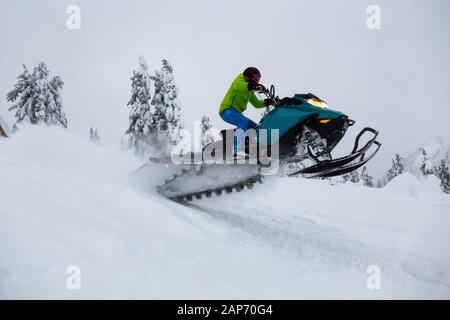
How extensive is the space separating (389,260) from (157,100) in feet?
60.5

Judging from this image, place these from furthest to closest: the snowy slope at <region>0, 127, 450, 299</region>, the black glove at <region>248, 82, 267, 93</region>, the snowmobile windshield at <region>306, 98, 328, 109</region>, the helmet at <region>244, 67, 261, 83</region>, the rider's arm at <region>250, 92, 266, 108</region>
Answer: the rider's arm at <region>250, 92, 266, 108</region>, the helmet at <region>244, 67, 261, 83</region>, the black glove at <region>248, 82, 267, 93</region>, the snowmobile windshield at <region>306, 98, 328, 109</region>, the snowy slope at <region>0, 127, 450, 299</region>

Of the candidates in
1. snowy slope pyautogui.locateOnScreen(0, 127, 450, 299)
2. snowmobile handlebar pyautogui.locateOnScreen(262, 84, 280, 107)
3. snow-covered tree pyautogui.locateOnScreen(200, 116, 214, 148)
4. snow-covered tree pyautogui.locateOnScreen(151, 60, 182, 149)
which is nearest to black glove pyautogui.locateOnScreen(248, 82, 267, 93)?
snowmobile handlebar pyautogui.locateOnScreen(262, 84, 280, 107)

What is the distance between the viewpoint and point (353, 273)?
3785 mm

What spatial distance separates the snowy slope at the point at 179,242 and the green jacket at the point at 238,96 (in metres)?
1.84

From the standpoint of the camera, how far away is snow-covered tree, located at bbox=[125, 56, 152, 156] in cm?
2120

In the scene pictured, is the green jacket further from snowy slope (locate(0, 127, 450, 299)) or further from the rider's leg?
snowy slope (locate(0, 127, 450, 299))

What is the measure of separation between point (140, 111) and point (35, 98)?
6.90 m

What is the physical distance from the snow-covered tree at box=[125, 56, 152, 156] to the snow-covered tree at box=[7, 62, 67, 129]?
5.29m

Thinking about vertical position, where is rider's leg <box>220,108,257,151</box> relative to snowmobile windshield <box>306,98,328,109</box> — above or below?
below

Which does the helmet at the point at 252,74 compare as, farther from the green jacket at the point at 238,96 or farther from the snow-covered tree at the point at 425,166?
the snow-covered tree at the point at 425,166

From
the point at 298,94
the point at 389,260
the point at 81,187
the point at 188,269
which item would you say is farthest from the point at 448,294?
the point at 81,187

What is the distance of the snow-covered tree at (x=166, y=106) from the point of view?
68.2 ft

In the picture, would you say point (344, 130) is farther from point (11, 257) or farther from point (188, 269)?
point (11, 257)

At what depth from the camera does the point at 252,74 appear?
232 inches
